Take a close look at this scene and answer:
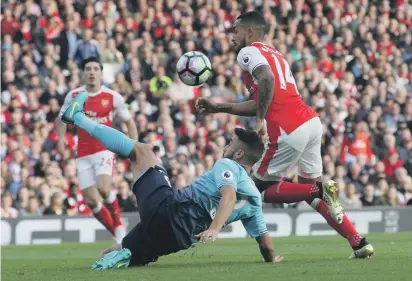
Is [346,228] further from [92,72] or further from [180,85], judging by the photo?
[180,85]

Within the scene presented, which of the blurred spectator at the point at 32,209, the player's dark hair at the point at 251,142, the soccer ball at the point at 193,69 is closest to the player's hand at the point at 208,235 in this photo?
the player's dark hair at the point at 251,142

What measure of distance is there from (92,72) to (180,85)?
6596 millimetres

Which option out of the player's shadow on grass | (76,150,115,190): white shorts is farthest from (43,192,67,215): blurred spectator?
the player's shadow on grass

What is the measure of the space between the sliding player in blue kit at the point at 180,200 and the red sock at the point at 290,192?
63cm

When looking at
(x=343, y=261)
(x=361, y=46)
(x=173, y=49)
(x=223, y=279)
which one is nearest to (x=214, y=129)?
(x=173, y=49)

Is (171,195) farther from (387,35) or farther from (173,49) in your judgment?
(387,35)

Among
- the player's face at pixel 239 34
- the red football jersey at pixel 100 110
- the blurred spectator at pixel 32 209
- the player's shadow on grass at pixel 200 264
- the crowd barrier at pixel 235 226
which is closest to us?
the player's shadow on grass at pixel 200 264

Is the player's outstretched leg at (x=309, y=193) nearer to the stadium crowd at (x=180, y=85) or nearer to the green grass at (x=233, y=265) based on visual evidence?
the green grass at (x=233, y=265)

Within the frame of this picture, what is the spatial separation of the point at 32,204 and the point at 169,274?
28.6 feet

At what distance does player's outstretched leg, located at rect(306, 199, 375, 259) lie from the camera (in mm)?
10953

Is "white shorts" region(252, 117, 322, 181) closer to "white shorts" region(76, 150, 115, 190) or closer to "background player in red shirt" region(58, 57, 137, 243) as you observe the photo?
"background player in red shirt" region(58, 57, 137, 243)

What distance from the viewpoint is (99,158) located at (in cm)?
1495

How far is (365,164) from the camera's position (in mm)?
21719

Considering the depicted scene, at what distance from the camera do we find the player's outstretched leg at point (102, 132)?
10391mm
